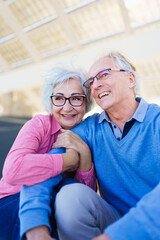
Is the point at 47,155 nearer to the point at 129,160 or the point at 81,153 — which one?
the point at 81,153

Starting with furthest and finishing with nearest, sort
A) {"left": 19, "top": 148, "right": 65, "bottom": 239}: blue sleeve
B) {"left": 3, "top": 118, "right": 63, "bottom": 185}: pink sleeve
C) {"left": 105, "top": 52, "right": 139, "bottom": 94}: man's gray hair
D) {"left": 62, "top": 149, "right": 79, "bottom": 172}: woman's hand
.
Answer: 1. {"left": 105, "top": 52, "right": 139, "bottom": 94}: man's gray hair
2. {"left": 62, "top": 149, "right": 79, "bottom": 172}: woman's hand
3. {"left": 3, "top": 118, "right": 63, "bottom": 185}: pink sleeve
4. {"left": 19, "top": 148, "right": 65, "bottom": 239}: blue sleeve

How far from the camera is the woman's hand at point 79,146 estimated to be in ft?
5.37

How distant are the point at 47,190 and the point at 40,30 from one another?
50.9 ft

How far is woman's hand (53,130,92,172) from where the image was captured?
1638 millimetres

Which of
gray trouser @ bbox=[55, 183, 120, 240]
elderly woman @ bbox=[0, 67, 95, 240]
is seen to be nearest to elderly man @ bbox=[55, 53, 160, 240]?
gray trouser @ bbox=[55, 183, 120, 240]

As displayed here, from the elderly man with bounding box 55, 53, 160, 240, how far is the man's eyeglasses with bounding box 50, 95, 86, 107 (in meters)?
0.15

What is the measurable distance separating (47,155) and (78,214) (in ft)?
1.42

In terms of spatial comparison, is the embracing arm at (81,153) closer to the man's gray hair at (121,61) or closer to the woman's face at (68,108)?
the woman's face at (68,108)

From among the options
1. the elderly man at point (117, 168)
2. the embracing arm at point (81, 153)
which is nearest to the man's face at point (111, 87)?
the elderly man at point (117, 168)

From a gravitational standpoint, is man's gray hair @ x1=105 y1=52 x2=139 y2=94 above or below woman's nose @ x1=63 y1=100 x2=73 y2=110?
above

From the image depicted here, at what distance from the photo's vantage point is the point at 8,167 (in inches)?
57.1

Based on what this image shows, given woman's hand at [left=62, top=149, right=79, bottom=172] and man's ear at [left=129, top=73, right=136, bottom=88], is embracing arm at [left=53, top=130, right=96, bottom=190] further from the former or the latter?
man's ear at [left=129, top=73, right=136, bottom=88]

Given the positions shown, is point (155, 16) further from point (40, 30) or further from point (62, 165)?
point (62, 165)

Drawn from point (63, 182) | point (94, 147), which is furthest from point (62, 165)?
point (94, 147)
